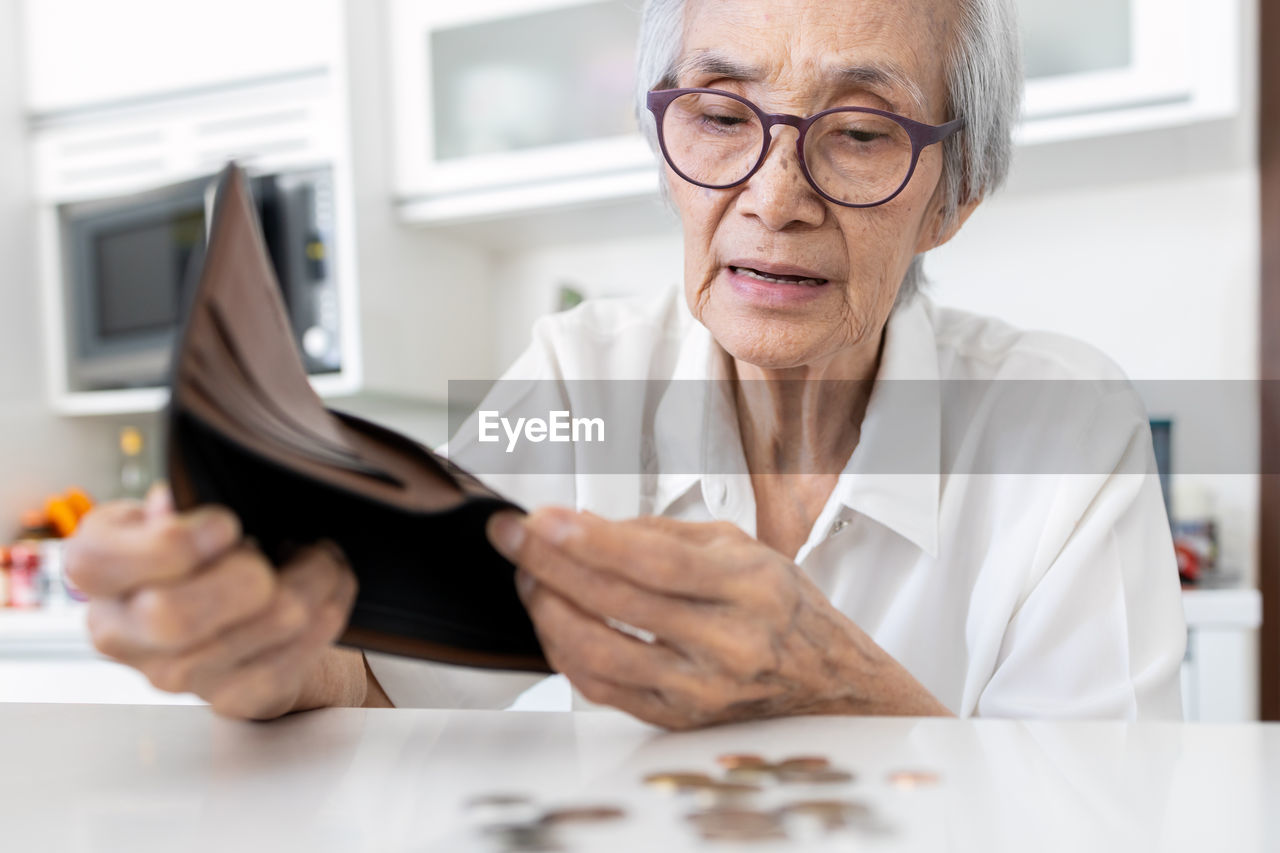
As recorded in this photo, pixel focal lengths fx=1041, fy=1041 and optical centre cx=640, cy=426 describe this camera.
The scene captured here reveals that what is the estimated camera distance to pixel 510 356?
2.53 metres

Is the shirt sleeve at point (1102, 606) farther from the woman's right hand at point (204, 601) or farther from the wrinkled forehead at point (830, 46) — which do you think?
the woman's right hand at point (204, 601)

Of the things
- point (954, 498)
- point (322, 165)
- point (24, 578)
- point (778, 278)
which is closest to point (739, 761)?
point (778, 278)

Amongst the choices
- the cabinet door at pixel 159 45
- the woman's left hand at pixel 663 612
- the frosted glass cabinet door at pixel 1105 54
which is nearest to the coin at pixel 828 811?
the woman's left hand at pixel 663 612

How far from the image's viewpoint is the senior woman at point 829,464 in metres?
0.46

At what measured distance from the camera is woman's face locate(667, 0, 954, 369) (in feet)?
2.66

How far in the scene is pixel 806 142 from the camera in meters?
0.82

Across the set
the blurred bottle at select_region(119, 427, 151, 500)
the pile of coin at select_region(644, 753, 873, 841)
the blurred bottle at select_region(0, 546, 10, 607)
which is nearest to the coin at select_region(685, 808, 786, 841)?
the pile of coin at select_region(644, 753, 873, 841)

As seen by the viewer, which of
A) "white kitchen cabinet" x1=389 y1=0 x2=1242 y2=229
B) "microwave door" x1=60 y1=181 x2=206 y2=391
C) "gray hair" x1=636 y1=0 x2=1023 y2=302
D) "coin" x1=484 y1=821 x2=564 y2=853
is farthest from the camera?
Answer: "microwave door" x1=60 y1=181 x2=206 y2=391

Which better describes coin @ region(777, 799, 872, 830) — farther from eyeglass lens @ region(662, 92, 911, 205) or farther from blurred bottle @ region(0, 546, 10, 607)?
blurred bottle @ region(0, 546, 10, 607)

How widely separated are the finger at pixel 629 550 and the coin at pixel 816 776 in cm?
11

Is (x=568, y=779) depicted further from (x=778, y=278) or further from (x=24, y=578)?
(x=24, y=578)

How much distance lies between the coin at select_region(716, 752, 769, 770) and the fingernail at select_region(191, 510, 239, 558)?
0.19 metres

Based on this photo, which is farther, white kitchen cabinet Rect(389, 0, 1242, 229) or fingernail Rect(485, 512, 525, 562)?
white kitchen cabinet Rect(389, 0, 1242, 229)

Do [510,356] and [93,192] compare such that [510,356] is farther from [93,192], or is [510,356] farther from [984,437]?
[984,437]
